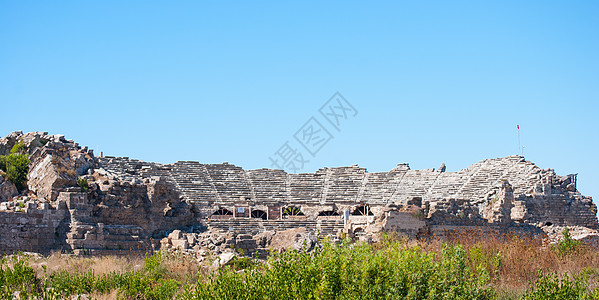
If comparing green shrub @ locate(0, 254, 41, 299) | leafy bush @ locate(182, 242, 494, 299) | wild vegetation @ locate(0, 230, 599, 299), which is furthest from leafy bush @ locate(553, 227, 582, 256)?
green shrub @ locate(0, 254, 41, 299)

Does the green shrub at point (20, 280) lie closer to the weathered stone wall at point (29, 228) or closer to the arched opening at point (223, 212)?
the weathered stone wall at point (29, 228)

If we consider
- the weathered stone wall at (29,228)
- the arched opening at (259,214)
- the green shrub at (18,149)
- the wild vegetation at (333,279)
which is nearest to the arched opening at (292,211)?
the arched opening at (259,214)

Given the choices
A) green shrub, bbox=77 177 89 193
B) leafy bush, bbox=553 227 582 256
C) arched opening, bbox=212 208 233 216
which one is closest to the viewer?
leafy bush, bbox=553 227 582 256

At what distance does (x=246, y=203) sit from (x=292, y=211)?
106 inches

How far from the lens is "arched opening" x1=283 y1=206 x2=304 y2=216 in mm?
39688

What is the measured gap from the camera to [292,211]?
3994 cm

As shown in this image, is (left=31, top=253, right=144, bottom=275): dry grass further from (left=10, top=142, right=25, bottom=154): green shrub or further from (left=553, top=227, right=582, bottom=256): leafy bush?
(left=553, top=227, right=582, bottom=256): leafy bush

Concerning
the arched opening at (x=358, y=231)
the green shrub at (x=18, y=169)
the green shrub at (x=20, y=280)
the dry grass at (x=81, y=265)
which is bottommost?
the green shrub at (x=20, y=280)

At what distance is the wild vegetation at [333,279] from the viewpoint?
13891mm

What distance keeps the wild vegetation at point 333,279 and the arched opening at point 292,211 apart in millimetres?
19284

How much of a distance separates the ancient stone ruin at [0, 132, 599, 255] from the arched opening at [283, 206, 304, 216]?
8 cm

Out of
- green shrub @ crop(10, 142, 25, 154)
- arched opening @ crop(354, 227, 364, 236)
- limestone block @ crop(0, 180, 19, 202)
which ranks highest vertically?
green shrub @ crop(10, 142, 25, 154)

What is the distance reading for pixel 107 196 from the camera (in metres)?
28.4

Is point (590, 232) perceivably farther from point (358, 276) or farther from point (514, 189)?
point (358, 276)
